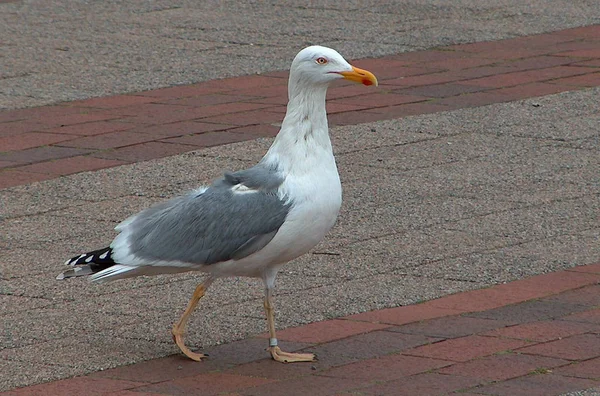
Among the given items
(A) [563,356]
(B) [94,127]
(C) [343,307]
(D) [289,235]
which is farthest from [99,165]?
(A) [563,356]

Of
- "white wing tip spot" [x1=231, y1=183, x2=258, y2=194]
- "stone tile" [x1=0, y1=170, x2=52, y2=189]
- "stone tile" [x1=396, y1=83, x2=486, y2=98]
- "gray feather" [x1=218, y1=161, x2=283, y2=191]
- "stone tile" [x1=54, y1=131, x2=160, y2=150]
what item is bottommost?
"stone tile" [x1=0, y1=170, x2=52, y2=189]

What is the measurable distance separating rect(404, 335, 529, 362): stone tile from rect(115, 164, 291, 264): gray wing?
2.66ft

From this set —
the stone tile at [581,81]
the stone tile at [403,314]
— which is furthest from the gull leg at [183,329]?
the stone tile at [581,81]

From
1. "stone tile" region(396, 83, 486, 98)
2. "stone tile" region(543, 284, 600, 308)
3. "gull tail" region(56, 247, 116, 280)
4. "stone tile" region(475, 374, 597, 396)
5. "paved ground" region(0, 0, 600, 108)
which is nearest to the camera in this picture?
"stone tile" region(475, 374, 597, 396)

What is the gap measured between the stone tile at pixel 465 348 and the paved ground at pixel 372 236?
1cm

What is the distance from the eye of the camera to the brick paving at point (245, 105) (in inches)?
324

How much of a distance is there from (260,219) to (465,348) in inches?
39.8

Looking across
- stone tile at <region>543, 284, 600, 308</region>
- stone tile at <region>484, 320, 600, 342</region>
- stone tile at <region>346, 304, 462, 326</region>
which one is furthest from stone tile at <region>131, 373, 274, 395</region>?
stone tile at <region>543, 284, 600, 308</region>

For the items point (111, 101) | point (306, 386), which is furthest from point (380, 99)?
point (306, 386)

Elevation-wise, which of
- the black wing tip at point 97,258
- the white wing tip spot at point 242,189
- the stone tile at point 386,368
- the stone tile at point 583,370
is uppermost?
the white wing tip spot at point 242,189

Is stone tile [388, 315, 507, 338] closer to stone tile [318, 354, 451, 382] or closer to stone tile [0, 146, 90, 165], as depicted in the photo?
stone tile [318, 354, 451, 382]

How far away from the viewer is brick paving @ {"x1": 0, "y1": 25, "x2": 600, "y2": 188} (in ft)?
27.0

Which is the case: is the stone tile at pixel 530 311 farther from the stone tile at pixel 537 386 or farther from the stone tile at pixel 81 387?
the stone tile at pixel 81 387

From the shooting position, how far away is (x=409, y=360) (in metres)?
5.04
